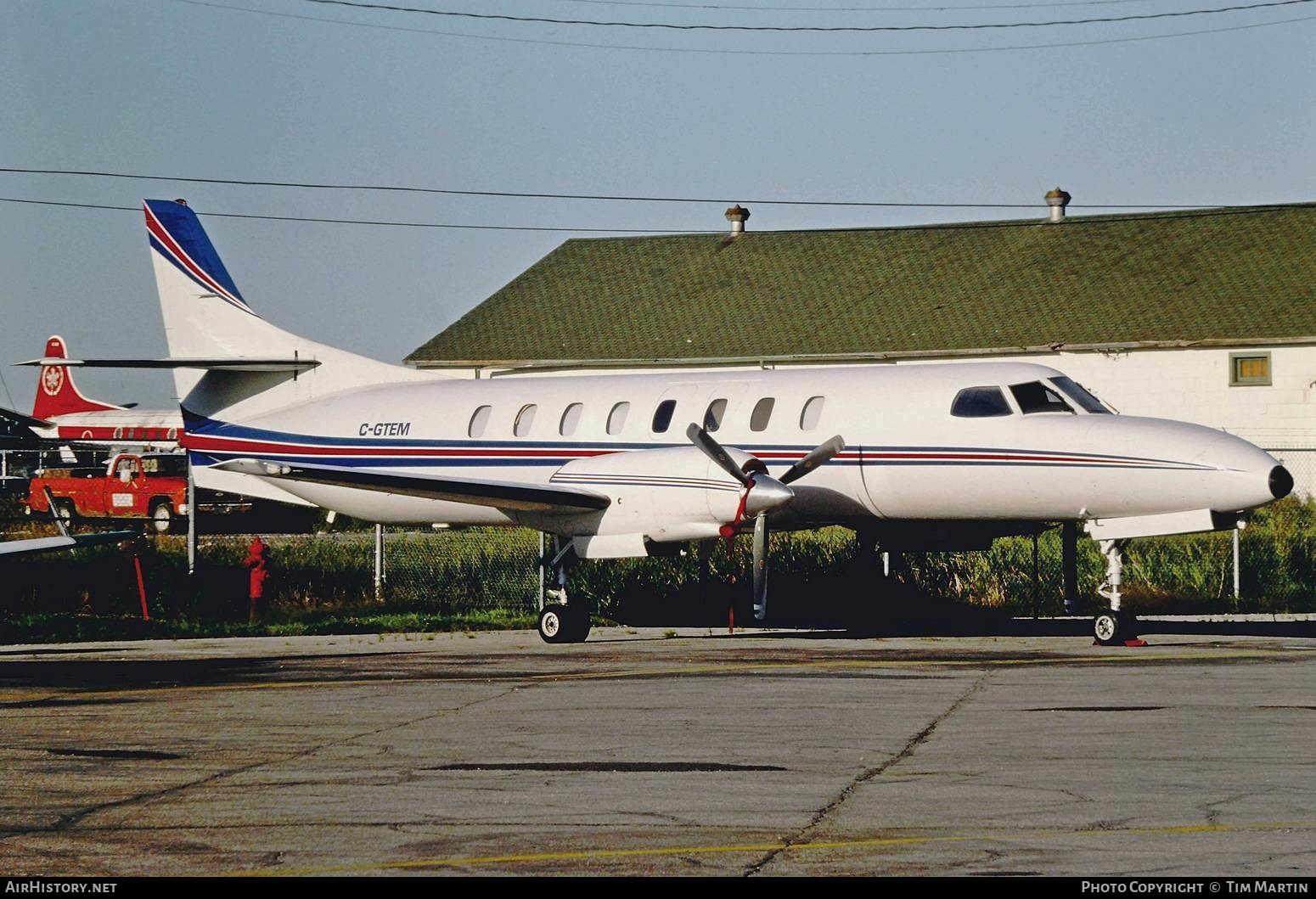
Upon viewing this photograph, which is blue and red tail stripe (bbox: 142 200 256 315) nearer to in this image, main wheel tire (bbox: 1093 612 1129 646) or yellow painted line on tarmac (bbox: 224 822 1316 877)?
main wheel tire (bbox: 1093 612 1129 646)

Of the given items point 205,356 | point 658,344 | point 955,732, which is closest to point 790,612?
point 205,356

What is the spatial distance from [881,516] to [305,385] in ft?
35.0

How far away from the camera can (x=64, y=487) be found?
4447cm

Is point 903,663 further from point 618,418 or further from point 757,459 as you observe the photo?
point 618,418

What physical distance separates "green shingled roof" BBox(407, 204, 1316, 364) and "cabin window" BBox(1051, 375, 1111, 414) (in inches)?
928

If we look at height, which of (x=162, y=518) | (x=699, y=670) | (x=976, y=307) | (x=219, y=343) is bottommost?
(x=699, y=670)

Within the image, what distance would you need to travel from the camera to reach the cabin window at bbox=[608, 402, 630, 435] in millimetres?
23469

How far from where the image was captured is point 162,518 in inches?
1731

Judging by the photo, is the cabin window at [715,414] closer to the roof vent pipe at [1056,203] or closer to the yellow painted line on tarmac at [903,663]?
the yellow painted line on tarmac at [903,663]

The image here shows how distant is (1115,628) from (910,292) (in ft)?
98.1

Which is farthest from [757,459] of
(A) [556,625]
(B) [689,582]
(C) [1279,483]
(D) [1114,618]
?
(B) [689,582]

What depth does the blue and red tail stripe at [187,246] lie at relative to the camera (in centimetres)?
2833

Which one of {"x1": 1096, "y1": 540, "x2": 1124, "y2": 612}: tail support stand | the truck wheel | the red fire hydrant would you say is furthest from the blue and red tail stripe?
the truck wheel

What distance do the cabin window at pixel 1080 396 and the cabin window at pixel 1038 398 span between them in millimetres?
143
